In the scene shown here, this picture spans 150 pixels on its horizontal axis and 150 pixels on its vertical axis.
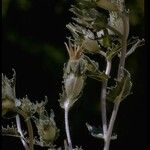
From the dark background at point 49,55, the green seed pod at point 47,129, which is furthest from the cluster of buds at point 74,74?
the dark background at point 49,55

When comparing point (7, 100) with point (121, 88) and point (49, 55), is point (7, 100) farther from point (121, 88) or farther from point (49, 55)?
point (49, 55)

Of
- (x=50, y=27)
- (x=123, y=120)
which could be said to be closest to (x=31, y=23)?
(x=50, y=27)

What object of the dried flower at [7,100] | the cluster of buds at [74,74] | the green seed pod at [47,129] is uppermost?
the cluster of buds at [74,74]

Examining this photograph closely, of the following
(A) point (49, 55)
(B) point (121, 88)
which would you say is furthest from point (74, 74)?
(A) point (49, 55)

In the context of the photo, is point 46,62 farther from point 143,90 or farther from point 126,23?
point 126,23

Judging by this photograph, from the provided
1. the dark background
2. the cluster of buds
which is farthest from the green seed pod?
the dark background

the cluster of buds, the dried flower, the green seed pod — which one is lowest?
the green seed pod

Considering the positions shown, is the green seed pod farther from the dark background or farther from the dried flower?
the dark background

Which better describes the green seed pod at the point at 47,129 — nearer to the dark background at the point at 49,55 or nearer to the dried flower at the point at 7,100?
the dried flower at the point at 7,100
